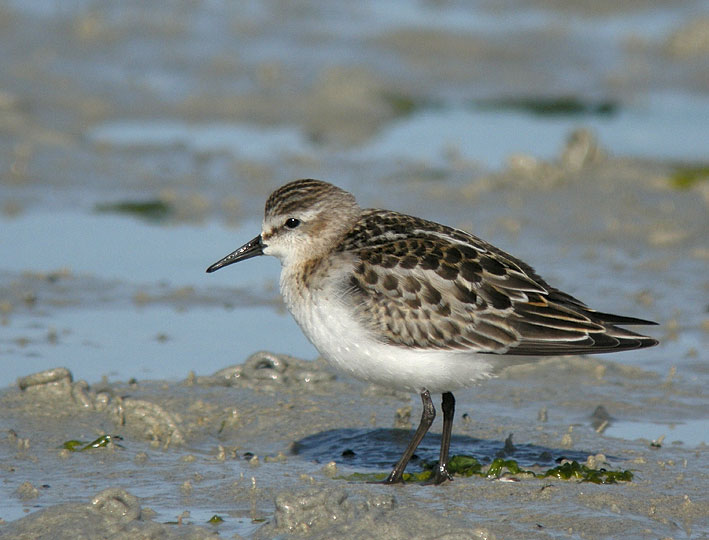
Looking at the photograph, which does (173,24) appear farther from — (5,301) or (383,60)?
(5,301)

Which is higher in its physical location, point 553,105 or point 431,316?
point 553,105

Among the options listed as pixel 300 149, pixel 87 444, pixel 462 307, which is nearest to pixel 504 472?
pixel 462 307

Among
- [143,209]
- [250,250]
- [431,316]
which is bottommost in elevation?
[431,316]

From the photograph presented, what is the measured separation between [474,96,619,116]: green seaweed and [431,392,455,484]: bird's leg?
9558 mm

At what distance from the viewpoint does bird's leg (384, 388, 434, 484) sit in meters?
7.17

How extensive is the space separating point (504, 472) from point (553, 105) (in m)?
10.3

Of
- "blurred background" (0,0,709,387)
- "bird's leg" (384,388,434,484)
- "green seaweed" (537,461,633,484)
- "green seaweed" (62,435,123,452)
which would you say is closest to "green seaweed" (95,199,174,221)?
"blurred background" (0,0,709,387)

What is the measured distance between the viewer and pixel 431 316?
23.0ft

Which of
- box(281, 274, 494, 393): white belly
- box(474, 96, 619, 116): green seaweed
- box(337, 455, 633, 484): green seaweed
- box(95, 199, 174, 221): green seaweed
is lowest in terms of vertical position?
box(337, 455, 633, 484): green seaweed

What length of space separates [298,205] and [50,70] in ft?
31.7

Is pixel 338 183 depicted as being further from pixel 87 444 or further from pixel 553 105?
pixel 87 444

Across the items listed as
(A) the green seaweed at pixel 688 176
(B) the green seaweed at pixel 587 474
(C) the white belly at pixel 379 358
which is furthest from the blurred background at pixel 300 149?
(B) the green seaweed at pixel 587 474

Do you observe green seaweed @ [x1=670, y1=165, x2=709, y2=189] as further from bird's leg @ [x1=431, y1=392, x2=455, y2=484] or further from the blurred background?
bird's leg @ [x1=431, y1=392, x2=455, y2=484]

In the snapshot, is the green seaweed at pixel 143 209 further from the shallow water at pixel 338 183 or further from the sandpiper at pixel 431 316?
the sandpiper at pixel 431 316
